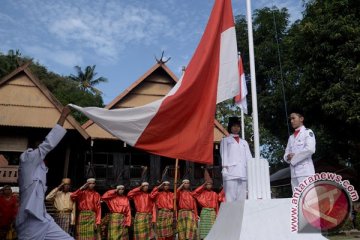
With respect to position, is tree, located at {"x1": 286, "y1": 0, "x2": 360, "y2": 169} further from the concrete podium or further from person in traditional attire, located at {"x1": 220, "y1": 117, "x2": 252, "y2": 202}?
the concrete podium

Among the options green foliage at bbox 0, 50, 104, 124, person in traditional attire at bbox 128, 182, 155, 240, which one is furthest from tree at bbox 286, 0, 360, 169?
green foliage at bbox 0, 50, 104, 124

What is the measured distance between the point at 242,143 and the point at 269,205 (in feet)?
5.67

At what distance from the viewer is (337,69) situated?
1434cm

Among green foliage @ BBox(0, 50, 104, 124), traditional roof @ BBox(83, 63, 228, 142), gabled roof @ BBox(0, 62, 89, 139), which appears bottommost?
gabled roof @ BBox(0, 62, 89, 139)

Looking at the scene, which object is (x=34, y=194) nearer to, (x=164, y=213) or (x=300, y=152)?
(x=300, y=152)

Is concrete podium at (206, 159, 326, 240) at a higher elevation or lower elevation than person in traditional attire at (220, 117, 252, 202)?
lower

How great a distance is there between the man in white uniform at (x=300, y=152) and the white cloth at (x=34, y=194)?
3055mm

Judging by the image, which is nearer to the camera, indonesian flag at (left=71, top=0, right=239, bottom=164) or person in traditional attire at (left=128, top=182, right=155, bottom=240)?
indonesian flag at (left=71, top=0, right=239, bottom=164)

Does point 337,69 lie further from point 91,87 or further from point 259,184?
point 91,87

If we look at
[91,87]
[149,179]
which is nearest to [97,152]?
[149,179]

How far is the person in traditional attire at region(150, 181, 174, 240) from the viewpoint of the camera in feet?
33.1

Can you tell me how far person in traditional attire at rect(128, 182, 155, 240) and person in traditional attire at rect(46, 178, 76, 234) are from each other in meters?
1.60

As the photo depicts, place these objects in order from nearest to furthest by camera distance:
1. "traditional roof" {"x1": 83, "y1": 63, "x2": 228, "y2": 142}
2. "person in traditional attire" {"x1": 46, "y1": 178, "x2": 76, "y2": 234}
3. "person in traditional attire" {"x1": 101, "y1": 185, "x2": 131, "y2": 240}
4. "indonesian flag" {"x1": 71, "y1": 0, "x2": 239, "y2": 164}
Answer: "indonesian flag" {"x1": 71, "y1": 0, "x2": 239, "y2": 164} → "person in traditional attire" {"x1": 46, "y1": 178, "x2": 76, "y2": 234} → "person in traditional attire" {"x1": 101, "y1": 185, "x2": 131, "y2": 240} → "traditional roof" {"x1": 83, "y1": 63, "x2": 228, "y2": 142}

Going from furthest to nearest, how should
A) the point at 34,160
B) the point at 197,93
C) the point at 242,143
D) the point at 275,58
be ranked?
1. the point at 275,58
2. the point at 242,143
3. the point at 197,93
4. the point at 34,160
